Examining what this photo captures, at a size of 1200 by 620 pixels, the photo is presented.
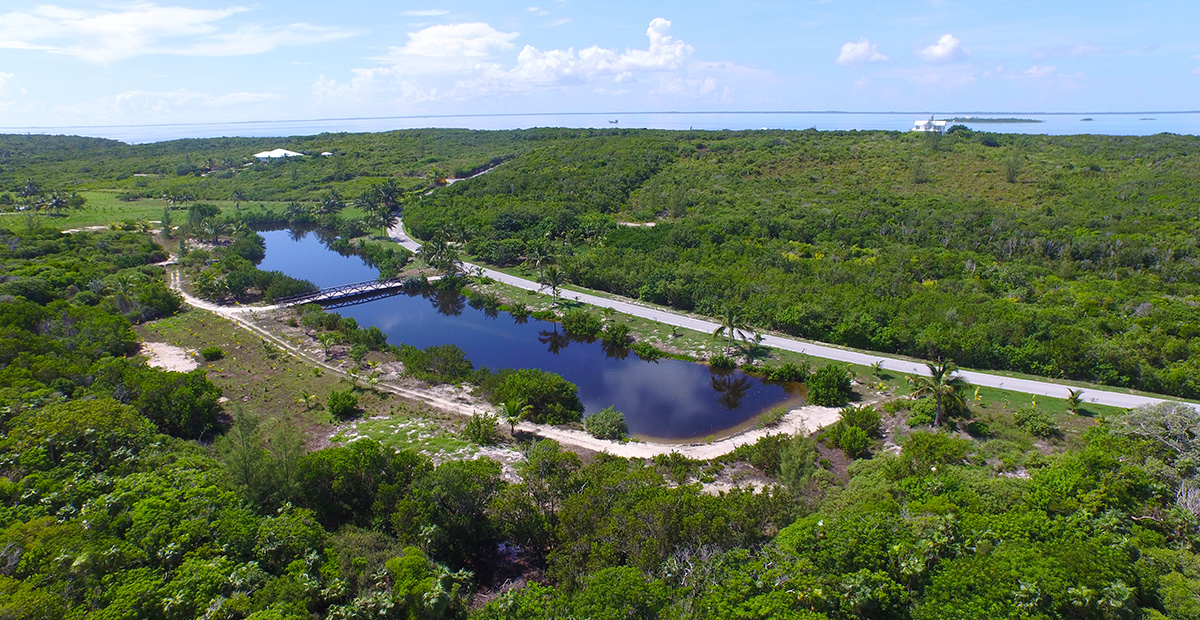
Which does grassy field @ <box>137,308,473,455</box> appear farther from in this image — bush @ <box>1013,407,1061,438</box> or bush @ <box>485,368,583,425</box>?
bush @ <box>1013,407,1061,438</box>

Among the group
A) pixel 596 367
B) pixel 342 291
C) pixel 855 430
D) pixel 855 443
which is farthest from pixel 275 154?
pixel 855 443

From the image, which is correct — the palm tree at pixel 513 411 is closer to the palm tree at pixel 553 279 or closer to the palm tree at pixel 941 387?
the palm tree at pixel 941 387

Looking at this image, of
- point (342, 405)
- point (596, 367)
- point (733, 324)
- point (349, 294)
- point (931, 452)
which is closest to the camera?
point (931, 452)

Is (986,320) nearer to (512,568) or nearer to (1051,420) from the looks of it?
(1051,420)

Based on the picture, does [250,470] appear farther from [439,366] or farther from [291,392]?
[439,366]

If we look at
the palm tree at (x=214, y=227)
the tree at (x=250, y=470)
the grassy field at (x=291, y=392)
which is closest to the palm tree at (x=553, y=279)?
the grassy field at (x=291, y=392)

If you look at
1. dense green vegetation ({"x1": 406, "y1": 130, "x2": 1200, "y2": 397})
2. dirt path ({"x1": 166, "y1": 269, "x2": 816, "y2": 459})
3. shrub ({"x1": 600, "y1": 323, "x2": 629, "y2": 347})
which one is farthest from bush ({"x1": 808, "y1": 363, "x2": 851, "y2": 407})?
shrub ({"x1": 600, "y1": 323, "x2": 629, "y2": 347})
